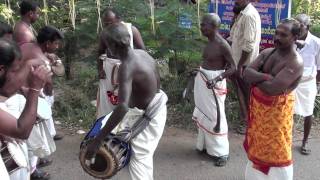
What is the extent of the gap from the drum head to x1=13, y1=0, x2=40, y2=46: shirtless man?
1.87 meters

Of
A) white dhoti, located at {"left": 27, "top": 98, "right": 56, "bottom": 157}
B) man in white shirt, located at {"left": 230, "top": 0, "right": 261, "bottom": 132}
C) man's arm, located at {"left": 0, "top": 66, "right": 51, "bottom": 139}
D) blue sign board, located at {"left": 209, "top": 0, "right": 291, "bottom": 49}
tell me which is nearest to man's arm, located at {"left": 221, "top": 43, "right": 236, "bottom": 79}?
A: man in white shirt, located at {"left": 230, "top": 0, "right": 261, "bottom": 132}

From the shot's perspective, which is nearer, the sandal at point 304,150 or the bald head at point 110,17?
the bald head at point 110,17

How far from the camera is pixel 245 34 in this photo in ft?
17.2

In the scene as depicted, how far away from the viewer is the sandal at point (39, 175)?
4.42 meters

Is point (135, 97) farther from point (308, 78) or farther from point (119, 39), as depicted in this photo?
point (308, 78)

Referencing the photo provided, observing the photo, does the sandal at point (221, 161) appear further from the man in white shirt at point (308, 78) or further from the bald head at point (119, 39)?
the bald head at point (119, 39)

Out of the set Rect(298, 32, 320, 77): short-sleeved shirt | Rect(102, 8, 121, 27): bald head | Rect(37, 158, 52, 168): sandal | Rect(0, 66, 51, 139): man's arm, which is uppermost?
Rect(102, 8, 121, 27): bald head

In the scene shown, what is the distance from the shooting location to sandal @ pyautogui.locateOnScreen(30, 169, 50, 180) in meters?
4.42

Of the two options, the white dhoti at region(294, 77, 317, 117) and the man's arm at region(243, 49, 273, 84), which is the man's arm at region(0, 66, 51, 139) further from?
the white dhoti at region(294, 77, 317, 117)

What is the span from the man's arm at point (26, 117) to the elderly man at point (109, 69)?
2.31 meters

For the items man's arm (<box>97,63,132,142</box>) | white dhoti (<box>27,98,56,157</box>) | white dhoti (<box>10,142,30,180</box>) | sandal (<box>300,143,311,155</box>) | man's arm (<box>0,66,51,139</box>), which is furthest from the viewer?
sandal (<box>300,143,311,155</box>)

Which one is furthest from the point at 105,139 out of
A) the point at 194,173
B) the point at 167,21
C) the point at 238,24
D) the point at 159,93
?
the point at 167,21

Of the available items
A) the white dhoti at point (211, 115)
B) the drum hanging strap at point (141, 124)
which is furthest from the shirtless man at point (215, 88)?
the drum hanging strap at point (141, 124)

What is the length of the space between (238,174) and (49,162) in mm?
2000
